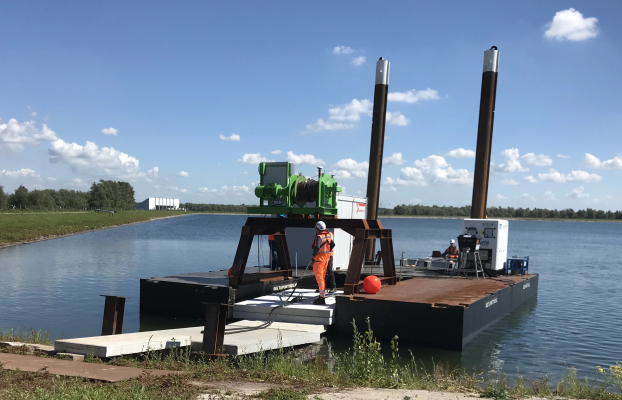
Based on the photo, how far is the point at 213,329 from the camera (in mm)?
10023

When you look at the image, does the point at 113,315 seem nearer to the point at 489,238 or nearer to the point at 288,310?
the point at 288,310

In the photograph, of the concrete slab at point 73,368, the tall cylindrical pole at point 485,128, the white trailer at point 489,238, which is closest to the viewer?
the concrete slab at point 73,368

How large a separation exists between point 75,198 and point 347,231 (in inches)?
6149

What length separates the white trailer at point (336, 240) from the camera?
21594 millimetres

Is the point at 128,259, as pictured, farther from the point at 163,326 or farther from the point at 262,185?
the point at 262,185

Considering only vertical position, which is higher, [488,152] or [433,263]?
[488,152]

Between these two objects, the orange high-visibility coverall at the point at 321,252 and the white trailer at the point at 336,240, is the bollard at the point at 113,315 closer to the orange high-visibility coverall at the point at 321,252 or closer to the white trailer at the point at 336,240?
Answer: the orange high-visibility coverall at the point at 321,252

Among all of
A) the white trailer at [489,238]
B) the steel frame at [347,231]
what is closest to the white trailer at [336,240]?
the steel frame at [347,231]

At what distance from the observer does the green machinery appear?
14898 mm

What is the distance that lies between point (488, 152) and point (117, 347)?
2072 cm

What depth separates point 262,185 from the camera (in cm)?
1520

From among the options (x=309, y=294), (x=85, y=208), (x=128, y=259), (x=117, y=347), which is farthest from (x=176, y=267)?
(x=85, y=208)

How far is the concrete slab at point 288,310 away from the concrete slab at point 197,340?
42 centimetres

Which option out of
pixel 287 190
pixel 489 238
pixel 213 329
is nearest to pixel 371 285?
pixel 287 190
